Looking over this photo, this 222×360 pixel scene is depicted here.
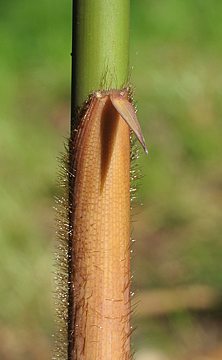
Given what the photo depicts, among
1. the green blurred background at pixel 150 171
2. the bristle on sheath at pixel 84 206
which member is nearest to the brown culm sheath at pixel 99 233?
the bristle on sheath at pixel 84 206

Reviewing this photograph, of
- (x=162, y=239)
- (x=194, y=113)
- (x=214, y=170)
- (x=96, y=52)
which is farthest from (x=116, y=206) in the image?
(x=194, y=113)

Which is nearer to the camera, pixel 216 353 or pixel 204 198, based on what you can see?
pixel 216 353

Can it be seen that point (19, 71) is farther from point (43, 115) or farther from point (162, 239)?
A: point (162, 239)

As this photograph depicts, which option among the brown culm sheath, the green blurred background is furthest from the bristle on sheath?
the green blurred background

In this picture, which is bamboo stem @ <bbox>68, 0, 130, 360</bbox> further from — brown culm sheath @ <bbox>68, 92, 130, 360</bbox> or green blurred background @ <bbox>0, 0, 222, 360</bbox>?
green blurred background @ <bbox>0, 0, 222, 360</bbox>

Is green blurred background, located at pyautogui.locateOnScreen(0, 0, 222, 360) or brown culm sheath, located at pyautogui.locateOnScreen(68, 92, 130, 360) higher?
green blurred background, located at pyautogui.locateOnScreen(0, 0, 222, 360)
